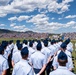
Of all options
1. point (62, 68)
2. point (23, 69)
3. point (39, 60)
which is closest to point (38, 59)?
point (39, 60)

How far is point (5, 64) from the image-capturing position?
8.07 meters

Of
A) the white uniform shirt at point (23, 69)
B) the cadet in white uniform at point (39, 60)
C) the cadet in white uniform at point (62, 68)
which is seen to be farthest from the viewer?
the cadet in white uniform at point (39, 60)

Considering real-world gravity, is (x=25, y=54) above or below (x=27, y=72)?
above

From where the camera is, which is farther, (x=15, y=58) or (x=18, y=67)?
(x=15, y=58)

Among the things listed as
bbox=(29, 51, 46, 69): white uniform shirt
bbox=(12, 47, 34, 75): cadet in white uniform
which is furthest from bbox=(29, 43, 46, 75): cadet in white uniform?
bbox=(12, 47, 34, 75): cadet in white uniform

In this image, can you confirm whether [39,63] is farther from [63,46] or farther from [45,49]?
[45,49]

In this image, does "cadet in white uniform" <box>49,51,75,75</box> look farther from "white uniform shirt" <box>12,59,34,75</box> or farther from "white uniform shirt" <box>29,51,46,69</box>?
"white uniform shirt" <box>29,51,46,69</box>

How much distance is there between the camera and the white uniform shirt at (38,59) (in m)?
10.1

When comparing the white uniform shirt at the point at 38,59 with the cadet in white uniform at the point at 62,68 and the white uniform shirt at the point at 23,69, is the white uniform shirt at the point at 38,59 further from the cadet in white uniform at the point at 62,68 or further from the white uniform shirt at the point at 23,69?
the cadet in white uniform at the point at 62,68

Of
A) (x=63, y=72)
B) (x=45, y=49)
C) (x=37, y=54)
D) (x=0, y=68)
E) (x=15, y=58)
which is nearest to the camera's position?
(x=63, y=72)

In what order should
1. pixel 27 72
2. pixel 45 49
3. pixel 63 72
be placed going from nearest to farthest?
pixel 63 72 → pixel 27 72 → pixel 45 49

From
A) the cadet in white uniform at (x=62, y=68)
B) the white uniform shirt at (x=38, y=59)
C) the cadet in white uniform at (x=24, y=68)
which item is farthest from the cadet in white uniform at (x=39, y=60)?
the cadet in white uniform at (x=62, y=68)

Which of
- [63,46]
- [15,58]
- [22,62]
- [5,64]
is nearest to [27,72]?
→ [22,62]

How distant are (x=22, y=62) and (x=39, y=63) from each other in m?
3.10
